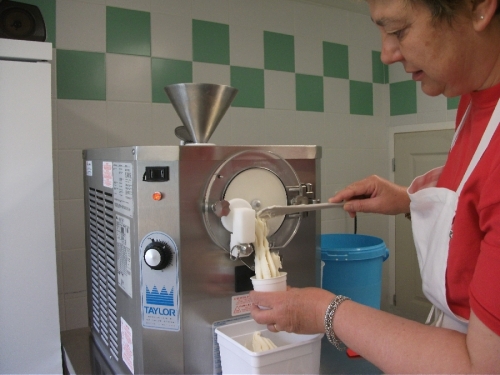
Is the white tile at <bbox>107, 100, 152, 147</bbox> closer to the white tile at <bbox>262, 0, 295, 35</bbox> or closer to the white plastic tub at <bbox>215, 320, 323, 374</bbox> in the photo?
the white tile at <bbox>262, 0, 295, 35</bbox>

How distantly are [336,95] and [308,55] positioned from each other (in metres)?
0.26

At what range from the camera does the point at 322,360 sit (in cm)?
108

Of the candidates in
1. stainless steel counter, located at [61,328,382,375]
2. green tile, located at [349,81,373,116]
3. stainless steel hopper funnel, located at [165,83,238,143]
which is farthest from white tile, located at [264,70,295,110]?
stainless steel counter, located at [61,328,382,375]

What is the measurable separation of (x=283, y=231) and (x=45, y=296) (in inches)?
25.6

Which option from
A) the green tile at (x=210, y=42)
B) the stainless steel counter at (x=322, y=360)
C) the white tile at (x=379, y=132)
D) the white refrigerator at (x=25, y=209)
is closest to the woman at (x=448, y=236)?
the stainless steel counter at (x=322, y=360)

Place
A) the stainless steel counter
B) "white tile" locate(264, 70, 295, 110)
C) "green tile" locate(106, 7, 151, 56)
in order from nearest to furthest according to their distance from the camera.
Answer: the stainless steel counter → "green tile" locate(106, 7, 151, 56) → "white tile" locate(264, 70, 295, 110)

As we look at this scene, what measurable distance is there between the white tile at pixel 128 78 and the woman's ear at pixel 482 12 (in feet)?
4.18

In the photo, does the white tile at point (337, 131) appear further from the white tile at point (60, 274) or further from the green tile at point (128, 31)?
the white tile at point (60, 274)

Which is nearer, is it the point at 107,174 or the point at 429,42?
the point at 429,42

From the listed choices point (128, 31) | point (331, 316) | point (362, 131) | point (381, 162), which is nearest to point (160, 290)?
point (331, 316)

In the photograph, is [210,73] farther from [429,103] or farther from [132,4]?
[429,103]

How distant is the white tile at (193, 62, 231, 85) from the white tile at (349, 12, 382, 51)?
2.63ft

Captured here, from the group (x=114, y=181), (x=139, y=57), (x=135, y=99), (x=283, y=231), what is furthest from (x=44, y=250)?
(x=139, y=57)

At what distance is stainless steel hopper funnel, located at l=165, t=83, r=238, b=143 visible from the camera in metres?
1.04
